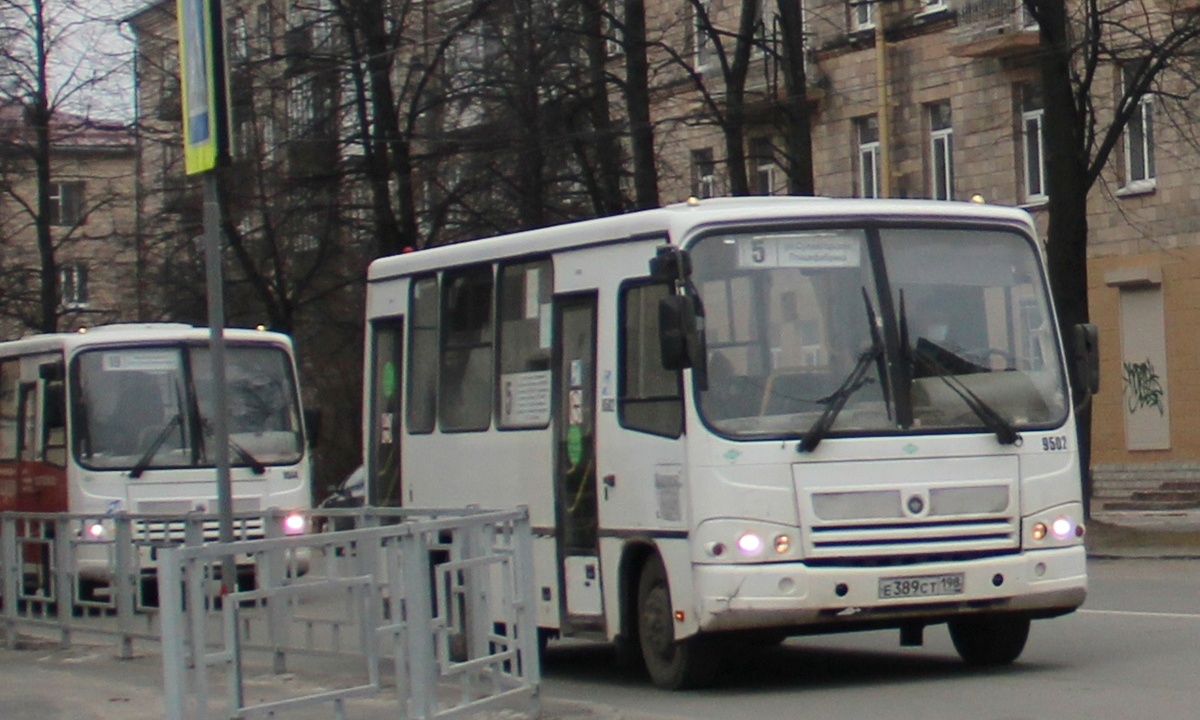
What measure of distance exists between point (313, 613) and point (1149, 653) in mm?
4918

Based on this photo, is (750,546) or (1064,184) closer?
(750,546)

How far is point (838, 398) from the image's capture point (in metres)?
12.1

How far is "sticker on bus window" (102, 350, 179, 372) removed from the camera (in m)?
22.7

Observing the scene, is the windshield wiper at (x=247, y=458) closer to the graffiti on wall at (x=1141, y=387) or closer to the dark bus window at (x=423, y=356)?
the dark bus window at (x=423, y=356)

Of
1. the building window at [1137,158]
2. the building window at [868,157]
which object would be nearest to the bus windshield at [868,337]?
the building window at [1137,158]

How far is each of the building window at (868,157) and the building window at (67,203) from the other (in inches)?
566

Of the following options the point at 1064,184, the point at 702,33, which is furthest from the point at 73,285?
the point at 1064,184

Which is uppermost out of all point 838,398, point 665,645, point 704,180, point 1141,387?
point 704,180

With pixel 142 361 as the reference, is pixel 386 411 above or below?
below

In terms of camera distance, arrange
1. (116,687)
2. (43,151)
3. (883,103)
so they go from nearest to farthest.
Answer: (116,687) < (43,151) < (883,103)

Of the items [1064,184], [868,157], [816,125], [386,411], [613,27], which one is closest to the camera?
[386,411]

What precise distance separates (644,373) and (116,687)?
3982 mm

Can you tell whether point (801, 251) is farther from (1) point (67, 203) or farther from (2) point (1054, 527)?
(1) point (67, 203)

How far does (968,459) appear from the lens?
1218cm
